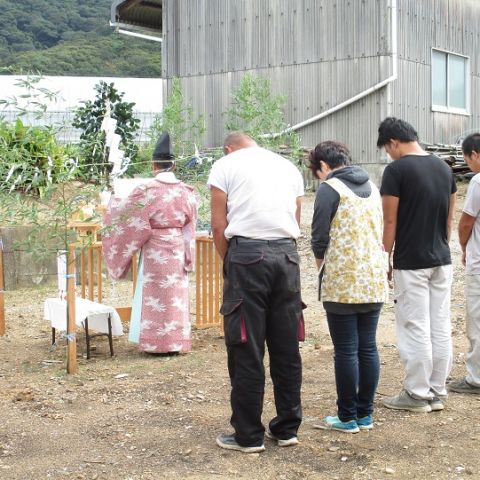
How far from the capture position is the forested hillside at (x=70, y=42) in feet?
149

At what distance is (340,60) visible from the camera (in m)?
18.3

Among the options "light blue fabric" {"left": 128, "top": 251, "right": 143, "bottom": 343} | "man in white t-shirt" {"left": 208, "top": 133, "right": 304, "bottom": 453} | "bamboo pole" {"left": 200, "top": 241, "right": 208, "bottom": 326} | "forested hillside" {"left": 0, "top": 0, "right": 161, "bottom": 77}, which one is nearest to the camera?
"man in white t-shirt" {"left": 208, "top": 133, "right": 304, "bottom": 453}

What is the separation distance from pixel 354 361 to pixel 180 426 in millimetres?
1139

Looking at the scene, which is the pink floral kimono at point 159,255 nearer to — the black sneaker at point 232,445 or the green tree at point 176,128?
the black sneaker at point 232,445

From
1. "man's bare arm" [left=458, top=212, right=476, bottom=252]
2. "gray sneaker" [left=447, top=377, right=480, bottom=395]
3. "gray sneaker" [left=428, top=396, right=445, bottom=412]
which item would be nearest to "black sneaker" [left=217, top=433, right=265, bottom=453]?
"gray sneaker" [left=428, top=396, right=445, bottom=412]

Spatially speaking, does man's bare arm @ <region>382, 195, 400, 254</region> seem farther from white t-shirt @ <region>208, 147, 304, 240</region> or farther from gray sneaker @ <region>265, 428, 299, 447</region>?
gray sneaker @ <region>265, 428, 299, 447</region>

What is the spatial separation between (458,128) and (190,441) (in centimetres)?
1681

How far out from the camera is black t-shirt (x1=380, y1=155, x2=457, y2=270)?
204 inches

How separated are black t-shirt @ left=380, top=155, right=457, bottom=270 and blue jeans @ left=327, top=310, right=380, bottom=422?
1.65ft

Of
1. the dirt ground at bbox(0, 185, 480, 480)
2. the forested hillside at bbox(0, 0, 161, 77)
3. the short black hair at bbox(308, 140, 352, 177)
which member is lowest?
the dirt ground at bbox(0, 185, 480, 480)

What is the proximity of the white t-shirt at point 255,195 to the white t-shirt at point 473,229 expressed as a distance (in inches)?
59.1

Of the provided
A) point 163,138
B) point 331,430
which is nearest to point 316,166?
point 331,430

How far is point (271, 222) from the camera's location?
467 centimetres

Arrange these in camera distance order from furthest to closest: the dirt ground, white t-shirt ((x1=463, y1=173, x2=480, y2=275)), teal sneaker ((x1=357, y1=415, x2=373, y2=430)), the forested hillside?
the forested hillside < white t-shirt ((x1=463, y1=173, x2=480, y2=275)) < teal sneaker ((x1=357, y1=415, x2=373, y2=430)) < the dirt ground
